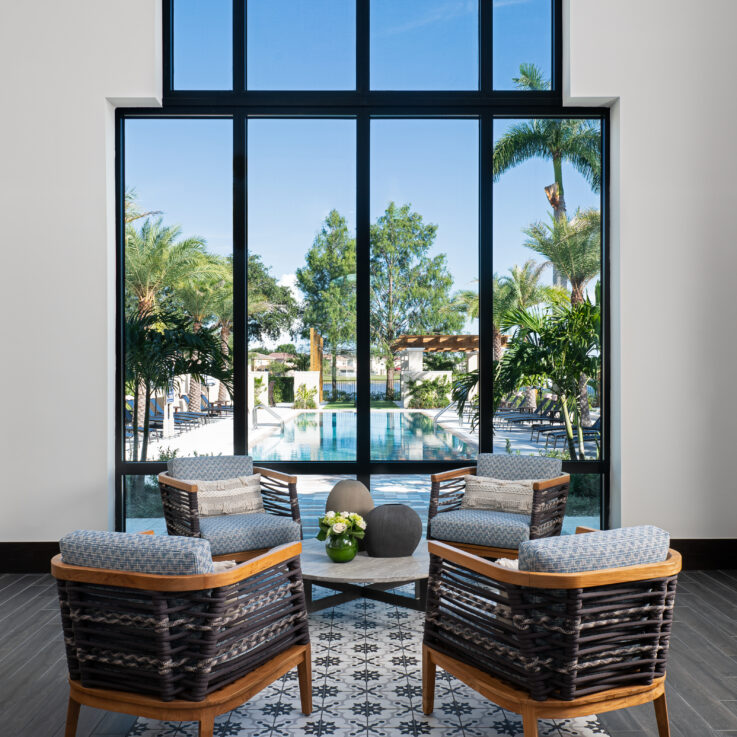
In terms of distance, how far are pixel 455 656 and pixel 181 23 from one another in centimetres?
496

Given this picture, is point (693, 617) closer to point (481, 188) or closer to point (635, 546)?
point (635, 546)

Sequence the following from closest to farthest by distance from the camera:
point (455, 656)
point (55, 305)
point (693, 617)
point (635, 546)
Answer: point (635, 546) → point (455, 656) → point (693, 617) → point (55, 305)

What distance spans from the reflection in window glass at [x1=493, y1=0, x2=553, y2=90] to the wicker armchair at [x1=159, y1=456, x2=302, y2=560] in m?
3.59

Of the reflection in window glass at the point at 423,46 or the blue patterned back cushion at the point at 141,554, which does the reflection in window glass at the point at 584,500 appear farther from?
the blue patterned back cushion at the point at 141,554

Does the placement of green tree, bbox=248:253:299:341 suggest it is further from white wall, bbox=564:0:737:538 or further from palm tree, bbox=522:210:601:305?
white wall, bbox=564:0:737:538

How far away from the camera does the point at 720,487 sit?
4.88 meters

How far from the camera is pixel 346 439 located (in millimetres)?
5184

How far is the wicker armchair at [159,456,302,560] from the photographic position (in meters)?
4.02

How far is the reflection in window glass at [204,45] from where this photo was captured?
513 centimetres

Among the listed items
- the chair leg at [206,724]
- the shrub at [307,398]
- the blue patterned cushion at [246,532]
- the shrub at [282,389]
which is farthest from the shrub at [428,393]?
the chair leg at [206,724]

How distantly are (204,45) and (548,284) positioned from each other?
3322mm

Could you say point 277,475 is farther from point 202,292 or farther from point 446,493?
point 202,292

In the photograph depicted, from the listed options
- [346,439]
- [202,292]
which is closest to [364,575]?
[346,439]

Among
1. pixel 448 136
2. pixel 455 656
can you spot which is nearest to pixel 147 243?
pixel 448 136
